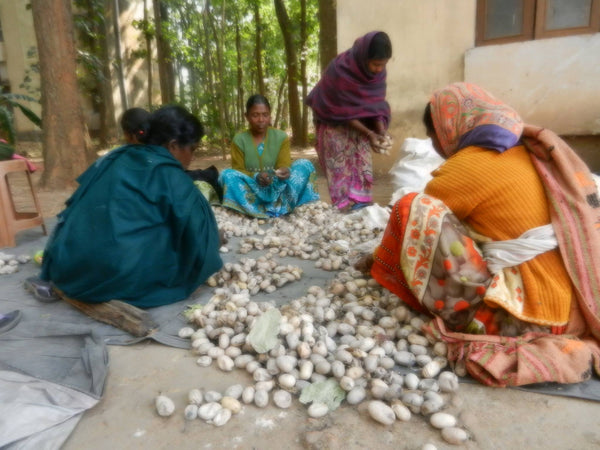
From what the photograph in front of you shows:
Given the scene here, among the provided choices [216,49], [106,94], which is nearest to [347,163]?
[216,49]

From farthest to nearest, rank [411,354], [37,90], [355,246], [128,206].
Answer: [37,90] → [355,246] → [128,206] → [411,354]

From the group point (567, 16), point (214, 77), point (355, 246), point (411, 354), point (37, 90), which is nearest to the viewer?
point (411, 354)

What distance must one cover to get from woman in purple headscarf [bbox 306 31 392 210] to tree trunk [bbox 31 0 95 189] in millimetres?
2875

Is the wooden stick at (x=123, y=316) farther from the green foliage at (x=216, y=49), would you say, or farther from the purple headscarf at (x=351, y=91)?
the green foliage at (x=216, y=49)

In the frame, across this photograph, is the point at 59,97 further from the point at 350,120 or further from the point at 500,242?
the point at 500,242

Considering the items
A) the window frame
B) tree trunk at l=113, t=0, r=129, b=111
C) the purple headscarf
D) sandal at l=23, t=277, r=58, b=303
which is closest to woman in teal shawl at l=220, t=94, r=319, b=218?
the purple headscarf

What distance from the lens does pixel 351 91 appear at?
354 cm

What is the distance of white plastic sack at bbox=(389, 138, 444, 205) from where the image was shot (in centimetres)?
389

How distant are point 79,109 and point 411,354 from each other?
4834mm

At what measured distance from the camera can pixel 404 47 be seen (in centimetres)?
493

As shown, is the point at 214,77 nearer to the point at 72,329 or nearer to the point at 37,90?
the point at 37,90

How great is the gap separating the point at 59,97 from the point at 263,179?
2.84m

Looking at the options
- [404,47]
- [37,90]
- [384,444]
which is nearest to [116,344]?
[384,444]

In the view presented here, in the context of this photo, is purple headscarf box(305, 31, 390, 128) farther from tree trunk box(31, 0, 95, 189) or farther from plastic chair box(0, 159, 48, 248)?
tree trunk box(31, 0, 95, 189)
